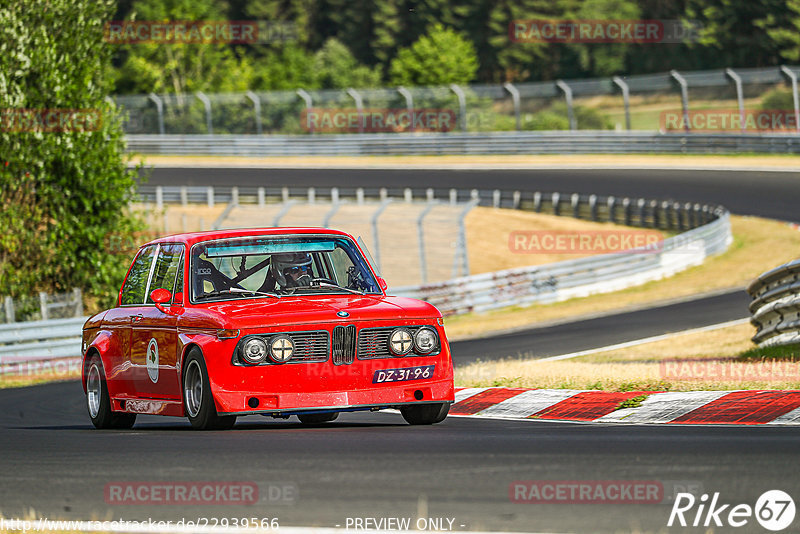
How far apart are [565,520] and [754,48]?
3393 inches

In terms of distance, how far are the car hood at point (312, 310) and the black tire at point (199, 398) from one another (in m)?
0.38

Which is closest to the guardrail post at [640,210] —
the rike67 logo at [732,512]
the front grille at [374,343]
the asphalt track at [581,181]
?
the asphalt track at [581,181]

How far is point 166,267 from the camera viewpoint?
397 inches

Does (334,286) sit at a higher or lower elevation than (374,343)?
higher

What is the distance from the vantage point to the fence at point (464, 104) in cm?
4759

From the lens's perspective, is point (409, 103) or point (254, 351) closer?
point (254, 351)

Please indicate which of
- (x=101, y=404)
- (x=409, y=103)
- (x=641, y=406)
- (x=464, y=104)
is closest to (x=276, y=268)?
(x=101, y=404)

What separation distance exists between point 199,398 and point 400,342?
4.85 ft

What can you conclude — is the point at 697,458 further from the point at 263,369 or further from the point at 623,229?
the point at 623,229

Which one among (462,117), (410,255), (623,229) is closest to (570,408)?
(410,255)

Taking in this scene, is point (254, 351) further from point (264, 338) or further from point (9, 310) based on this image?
point (9, 310)

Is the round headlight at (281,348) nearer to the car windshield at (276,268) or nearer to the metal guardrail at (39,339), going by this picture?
the car windshield at (276,268)

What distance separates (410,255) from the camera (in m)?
32.4

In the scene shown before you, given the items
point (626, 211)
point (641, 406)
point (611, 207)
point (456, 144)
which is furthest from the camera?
point (456, 144)
